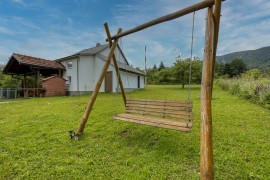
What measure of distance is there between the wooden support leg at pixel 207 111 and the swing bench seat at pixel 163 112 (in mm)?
718

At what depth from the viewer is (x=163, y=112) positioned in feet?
12.7

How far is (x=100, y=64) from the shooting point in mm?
17109

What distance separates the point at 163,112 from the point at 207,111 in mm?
1769

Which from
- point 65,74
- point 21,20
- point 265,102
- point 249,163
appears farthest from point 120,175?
point 21,20

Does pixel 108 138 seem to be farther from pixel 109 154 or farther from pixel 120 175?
pixel 120 175

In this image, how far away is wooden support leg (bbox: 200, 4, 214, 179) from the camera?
1.83 meters

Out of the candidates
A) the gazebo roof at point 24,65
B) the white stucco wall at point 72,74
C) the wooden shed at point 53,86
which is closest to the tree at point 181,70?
the white stucco wall at point 72,74

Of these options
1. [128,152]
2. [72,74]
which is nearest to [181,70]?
[72,74]

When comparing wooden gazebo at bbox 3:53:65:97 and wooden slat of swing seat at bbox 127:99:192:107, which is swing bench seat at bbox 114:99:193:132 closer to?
wooden slat of swing seat at bbox 127:99:192:107

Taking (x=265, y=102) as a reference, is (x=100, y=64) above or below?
above

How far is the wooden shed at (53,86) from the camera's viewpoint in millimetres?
14812

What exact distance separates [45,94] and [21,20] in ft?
39.6

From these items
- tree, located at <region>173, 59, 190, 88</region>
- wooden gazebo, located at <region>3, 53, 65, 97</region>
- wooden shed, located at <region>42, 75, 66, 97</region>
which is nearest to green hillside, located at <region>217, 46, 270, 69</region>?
tree, located at <region>173, 59, 190, 88</region>

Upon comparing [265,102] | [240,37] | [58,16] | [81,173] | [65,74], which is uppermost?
[58,16]
